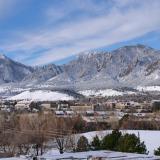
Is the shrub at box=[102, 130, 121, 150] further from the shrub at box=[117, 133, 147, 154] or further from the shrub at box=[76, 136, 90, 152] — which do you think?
the shrub at box=[117, 133, 147, 154]

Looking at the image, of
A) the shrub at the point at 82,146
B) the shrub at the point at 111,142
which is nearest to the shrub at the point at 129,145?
the shrub at the point at 111,142

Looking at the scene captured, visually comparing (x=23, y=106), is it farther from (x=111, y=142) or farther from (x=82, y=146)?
(x=111, y=142)

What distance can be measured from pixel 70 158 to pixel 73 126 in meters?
50.0

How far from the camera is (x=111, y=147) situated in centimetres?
2378

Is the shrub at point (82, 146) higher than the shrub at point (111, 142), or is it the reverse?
the shrub at point (111, 142)

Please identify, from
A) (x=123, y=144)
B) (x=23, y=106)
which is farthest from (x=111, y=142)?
(x=23, y=106)

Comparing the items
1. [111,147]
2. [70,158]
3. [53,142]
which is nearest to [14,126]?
[53,142]

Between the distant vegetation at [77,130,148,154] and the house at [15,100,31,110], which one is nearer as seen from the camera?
the distant vegetation at [77,130,148,154]

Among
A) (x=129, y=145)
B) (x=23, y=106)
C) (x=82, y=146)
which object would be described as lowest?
(x=82, y=146)

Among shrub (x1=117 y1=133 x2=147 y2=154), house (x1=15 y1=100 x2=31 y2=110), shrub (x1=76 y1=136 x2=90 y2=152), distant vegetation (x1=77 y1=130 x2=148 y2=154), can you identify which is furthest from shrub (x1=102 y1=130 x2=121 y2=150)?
house (x1=15 y1=100 x2=31 y2=110)

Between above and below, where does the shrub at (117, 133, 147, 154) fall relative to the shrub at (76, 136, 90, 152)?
above

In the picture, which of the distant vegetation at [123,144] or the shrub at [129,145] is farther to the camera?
the distant vegetation at [123,144]

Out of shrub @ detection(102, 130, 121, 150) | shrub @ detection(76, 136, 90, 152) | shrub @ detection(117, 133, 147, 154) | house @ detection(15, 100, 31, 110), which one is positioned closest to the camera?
shrub @ detection(117, 133, 147, 154)

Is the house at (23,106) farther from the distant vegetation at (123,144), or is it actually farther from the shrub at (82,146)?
the distant vegetation at (123,144)
